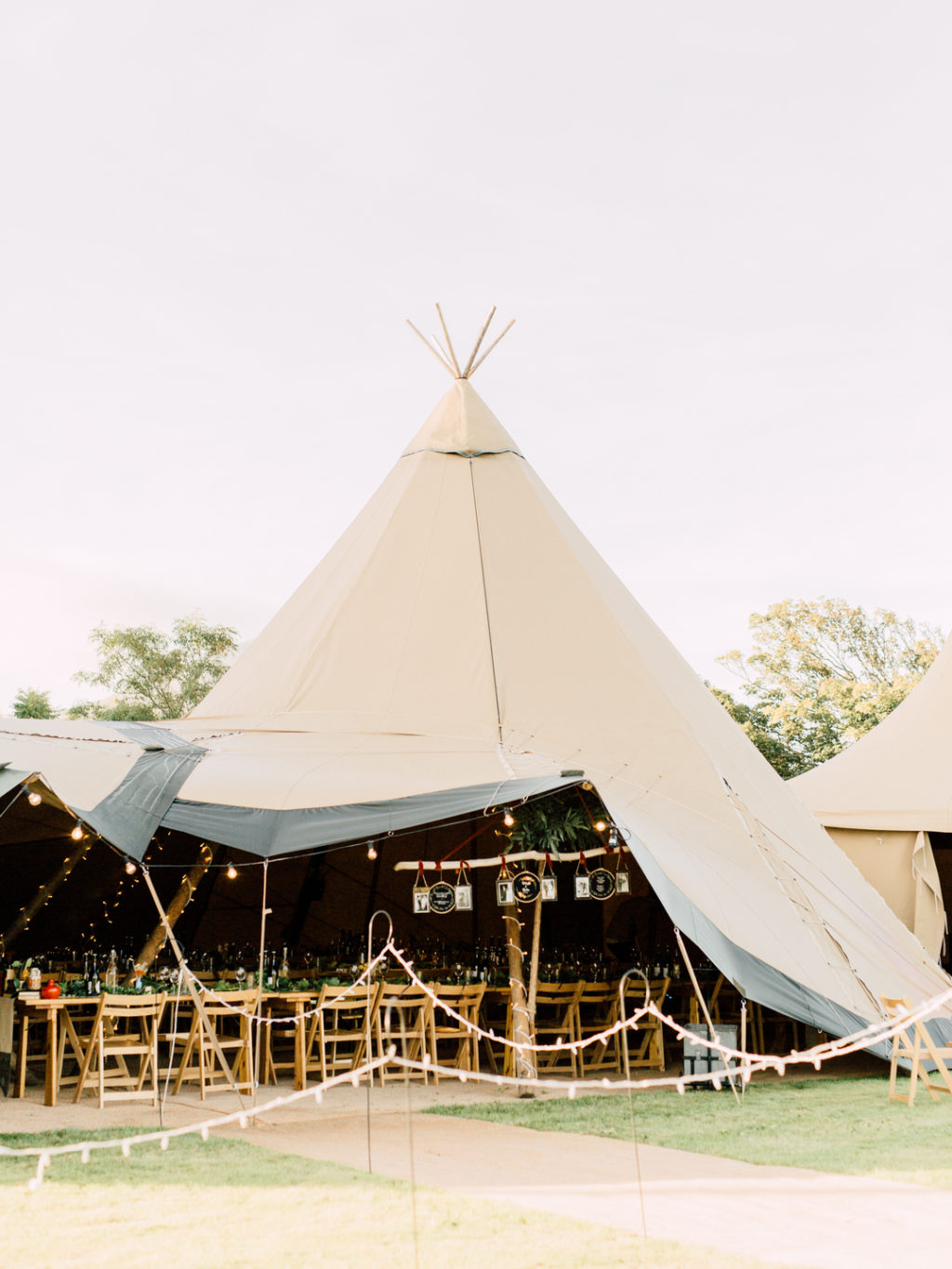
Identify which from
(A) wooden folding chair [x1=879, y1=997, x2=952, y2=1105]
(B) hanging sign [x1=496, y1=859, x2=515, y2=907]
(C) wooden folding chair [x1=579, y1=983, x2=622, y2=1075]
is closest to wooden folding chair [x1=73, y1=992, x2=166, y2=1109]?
(B) hanging sign [x1=496, y1=859, x2=515, y2=907]

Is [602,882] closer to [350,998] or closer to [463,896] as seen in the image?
[463,896]

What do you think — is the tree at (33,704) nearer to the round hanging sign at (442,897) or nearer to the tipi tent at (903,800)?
the tipi tent at (903,800)

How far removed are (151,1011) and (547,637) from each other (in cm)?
424

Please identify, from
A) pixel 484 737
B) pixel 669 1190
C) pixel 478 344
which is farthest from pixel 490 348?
pixel 669 1190

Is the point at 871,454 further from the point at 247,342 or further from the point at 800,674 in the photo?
the point at 247,342

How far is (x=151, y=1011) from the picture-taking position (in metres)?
7.65

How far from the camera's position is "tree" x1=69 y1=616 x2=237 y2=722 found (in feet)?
107

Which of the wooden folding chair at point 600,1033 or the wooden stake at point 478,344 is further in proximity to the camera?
the wooden stake at point 478,344

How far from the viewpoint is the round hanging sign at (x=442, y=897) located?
8619 millimetres

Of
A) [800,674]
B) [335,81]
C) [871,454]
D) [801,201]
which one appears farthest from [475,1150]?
[800,674]

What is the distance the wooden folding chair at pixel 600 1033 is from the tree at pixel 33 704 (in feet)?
87.4

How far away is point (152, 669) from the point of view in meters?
32.9

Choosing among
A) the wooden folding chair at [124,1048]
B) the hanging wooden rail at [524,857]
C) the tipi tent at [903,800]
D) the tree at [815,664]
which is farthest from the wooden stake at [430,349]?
the tree at [815,664]

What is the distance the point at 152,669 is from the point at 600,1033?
2619 centimetres
